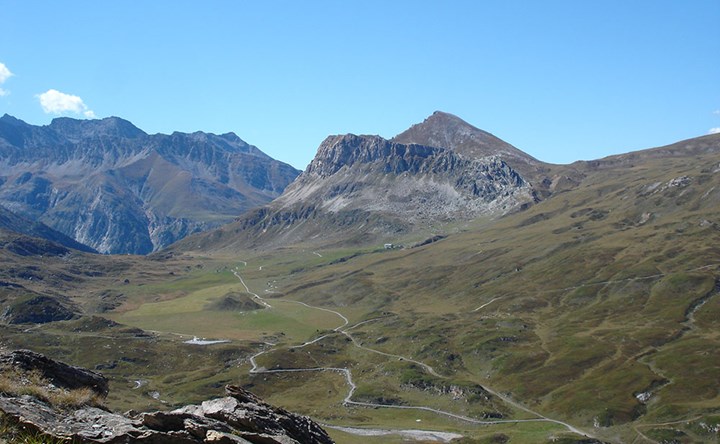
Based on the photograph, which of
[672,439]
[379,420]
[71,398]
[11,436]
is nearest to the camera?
[11,436]

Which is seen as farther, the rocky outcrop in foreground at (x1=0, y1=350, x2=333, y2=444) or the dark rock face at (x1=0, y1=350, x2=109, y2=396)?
the dark rock face at (x1=0, y1=350, x2=109, y2=396)

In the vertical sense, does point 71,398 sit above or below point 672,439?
above

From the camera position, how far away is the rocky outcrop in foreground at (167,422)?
26359mm

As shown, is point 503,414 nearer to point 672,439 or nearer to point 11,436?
point 672,439

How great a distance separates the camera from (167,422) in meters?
28.0

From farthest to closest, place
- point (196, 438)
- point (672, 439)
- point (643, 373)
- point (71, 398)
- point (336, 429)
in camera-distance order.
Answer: point (643, 373)
point (336, 429)
point (672, 439)
point (71, 398)
point (196, 438)

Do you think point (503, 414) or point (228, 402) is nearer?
point (228, 402)

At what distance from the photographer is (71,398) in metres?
31.3

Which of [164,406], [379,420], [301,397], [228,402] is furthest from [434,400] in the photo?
[228,402]

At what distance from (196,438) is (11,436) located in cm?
729

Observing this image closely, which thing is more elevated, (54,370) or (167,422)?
(54,370)

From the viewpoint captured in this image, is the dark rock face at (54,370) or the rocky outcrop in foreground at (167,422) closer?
the rocky outcrop in foreground at (167,422)

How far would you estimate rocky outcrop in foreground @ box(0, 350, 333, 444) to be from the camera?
26.4 m

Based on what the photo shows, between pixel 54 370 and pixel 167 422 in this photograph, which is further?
pixel 54 370
